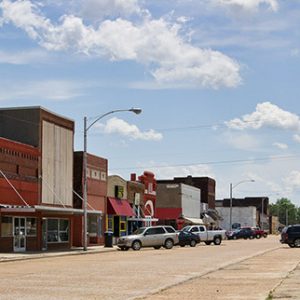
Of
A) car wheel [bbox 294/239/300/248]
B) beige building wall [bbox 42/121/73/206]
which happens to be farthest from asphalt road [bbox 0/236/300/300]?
car wheel [bbox 294/239/300/248]

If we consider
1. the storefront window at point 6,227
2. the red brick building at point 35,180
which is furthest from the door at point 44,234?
the storefront window at point 6,227

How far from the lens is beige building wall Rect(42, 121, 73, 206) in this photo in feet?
145

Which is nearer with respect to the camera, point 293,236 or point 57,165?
point 57,165

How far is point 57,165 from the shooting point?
151 ft

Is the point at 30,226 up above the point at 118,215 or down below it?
below

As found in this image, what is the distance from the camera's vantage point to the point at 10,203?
39.9 metres

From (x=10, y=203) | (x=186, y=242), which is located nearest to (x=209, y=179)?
(x=186, y=242)

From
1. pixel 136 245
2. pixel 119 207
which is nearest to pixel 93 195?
pixel 119 207

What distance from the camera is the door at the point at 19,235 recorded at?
4094 centimetres

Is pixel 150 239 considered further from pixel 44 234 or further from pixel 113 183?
pixel 113 183

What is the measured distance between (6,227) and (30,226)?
9.54 ft

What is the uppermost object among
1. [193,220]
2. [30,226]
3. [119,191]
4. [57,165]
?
[57,165]

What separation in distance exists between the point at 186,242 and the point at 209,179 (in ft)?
184

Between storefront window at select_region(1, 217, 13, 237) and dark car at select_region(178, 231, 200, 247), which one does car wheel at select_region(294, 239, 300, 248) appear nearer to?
dark car at select_region(178, 231, 200, 247)
